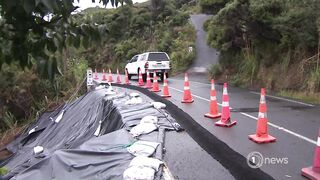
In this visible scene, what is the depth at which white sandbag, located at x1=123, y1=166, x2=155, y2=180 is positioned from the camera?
5773 millimetres

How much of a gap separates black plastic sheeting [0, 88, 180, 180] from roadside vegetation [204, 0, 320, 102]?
7.78 m

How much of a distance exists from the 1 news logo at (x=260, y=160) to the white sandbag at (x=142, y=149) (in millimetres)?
1618

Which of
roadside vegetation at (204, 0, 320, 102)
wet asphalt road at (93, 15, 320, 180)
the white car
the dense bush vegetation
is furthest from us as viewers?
the dense bush vegetation

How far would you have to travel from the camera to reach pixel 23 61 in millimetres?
2652

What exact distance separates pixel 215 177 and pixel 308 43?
1400 cm

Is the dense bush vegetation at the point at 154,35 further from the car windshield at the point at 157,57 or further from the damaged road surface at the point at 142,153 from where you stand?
the damaged road surface at the point at 142,153

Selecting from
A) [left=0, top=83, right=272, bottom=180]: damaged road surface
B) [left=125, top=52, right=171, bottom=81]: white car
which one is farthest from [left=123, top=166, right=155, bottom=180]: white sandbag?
[left=125, top=52, right=171, bottom=81]: white car

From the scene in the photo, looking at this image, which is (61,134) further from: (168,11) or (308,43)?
(168,11)

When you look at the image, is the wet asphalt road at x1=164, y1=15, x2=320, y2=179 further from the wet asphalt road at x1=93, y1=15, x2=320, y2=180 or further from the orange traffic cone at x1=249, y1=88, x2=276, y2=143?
the orange traffic cone at x1=249, y1=88, x2=276, y2=143

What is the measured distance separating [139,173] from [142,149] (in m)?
1.54

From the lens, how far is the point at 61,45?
2.66m

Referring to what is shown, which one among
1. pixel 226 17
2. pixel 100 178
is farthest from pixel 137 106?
pixel 226 17

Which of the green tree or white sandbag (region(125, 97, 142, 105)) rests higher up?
the green tree

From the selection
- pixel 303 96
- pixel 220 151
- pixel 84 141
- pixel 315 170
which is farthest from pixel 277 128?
pixel 303 96
